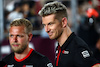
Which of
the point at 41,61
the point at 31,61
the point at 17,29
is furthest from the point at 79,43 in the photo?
the point at 17,29

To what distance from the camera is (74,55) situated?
3143mm

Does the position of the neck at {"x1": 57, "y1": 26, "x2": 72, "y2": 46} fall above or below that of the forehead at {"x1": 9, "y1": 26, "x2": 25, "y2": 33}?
below

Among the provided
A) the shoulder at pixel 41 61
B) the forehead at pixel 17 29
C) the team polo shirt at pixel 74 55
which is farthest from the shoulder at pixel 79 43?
the forehead at pixel 17 29

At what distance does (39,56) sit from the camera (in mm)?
3682

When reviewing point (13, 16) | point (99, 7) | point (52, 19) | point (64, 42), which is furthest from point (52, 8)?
point (99, 7)

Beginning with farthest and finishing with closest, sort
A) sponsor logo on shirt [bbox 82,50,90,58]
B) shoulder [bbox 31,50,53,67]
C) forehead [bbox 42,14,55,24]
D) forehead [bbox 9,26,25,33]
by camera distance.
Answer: forehead [bbox 9,26,25,33]
shoulder [bbox 31,50,53,67]
forehead [bbox 42,14,55,24]
sponsor logo on shirt [bbox 82,50,90,58]

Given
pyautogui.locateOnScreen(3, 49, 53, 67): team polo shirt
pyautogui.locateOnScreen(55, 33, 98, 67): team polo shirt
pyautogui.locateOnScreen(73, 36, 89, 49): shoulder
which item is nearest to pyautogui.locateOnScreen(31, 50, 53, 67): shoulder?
pyautogui.locateOnScreen(3, 49, 53, 67): team polo shirt

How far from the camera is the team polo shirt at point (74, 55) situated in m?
3.07

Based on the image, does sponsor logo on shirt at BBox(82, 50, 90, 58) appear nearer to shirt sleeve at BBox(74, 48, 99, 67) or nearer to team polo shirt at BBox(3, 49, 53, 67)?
shirt sleeve at BBox(74, 48, 99, 67)

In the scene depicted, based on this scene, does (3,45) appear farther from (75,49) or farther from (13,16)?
(75,49)

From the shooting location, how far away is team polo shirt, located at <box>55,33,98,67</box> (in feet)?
10.1

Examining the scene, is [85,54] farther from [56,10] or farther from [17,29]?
[17,29]

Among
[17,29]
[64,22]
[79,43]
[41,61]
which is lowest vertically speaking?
[41,61]

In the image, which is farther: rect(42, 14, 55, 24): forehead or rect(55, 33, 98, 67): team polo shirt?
rect(42, 14, 55, 24): forehead
